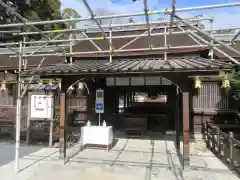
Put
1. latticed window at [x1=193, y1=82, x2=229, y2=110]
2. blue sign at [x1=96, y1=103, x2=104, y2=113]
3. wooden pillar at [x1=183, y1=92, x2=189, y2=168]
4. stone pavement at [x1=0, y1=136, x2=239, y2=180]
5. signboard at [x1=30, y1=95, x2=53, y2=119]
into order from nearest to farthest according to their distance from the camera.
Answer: stone pavement at [x1=0, y1=136, x2=239, y2=180] < wooden pillar at [x1=183, y1=92, x2=189, y2=168] < signboard at [x1=30, y1=95, x2=53, y2=119] < blue sign at [x1=96, y1=103, x2=104, y2=113] < latticed window at [x1=193, y1=82, x2=229, y2=110]

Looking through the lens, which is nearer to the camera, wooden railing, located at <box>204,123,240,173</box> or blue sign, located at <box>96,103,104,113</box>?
wooden railing, located at <box>204,123,240,173</box>

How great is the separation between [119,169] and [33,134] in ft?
14.4

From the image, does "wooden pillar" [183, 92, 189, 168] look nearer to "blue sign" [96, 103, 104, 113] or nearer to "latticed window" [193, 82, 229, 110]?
"blue sign" [96, 103, 104, 113]

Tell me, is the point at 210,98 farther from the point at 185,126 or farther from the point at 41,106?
the point at 41,106

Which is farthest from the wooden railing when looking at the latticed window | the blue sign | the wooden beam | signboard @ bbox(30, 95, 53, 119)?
signboard @ bbox(30, 95, 53, 119)

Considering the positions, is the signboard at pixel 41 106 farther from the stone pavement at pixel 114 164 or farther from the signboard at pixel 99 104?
the signboard at pixel 99 104

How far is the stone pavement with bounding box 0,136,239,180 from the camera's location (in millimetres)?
5160

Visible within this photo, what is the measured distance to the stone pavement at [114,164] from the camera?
16.9 feet

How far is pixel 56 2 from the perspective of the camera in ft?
82.4

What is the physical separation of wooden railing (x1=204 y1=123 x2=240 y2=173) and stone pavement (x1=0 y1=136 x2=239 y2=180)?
192 millimetres

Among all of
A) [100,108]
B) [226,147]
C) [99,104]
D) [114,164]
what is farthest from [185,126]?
[99,104]

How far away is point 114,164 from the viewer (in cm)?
609

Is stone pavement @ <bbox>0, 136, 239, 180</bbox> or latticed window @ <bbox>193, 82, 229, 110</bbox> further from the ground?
latticed window @ <bbox>193, 82, 229, 110</bbox>

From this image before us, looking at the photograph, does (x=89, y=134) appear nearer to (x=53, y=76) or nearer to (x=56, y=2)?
(x=53, y=76)
